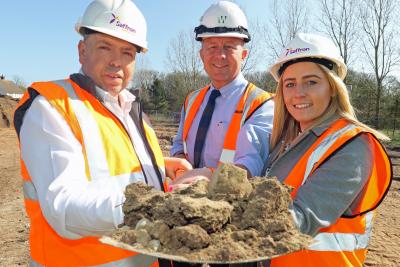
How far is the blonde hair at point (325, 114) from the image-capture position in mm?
2545

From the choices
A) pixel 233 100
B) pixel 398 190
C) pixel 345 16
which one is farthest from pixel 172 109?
pixel 233 100

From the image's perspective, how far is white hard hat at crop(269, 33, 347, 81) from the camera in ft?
8.28

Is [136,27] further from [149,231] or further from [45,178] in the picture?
[149,231]

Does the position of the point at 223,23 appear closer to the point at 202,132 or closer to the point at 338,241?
the point at 202,132

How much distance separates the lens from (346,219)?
2.21 m

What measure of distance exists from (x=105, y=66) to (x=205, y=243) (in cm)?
154

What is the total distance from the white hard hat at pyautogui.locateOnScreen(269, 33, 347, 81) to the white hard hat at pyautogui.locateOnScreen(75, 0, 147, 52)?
3.50 feet

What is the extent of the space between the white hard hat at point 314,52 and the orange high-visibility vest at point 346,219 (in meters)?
0.52

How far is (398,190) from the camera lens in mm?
10383

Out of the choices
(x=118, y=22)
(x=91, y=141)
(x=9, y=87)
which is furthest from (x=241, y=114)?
(x=9, y=87)

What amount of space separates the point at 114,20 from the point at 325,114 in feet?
5.27

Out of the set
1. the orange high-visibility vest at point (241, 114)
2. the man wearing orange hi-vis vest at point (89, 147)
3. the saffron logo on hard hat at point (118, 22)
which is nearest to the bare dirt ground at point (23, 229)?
the orange high-visibility vest at point (241, 114)

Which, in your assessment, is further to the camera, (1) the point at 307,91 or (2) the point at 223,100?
(2) the point at 223,100

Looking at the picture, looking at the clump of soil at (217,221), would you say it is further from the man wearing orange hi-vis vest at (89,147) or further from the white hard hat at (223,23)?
the white hard hat at (223,23)
